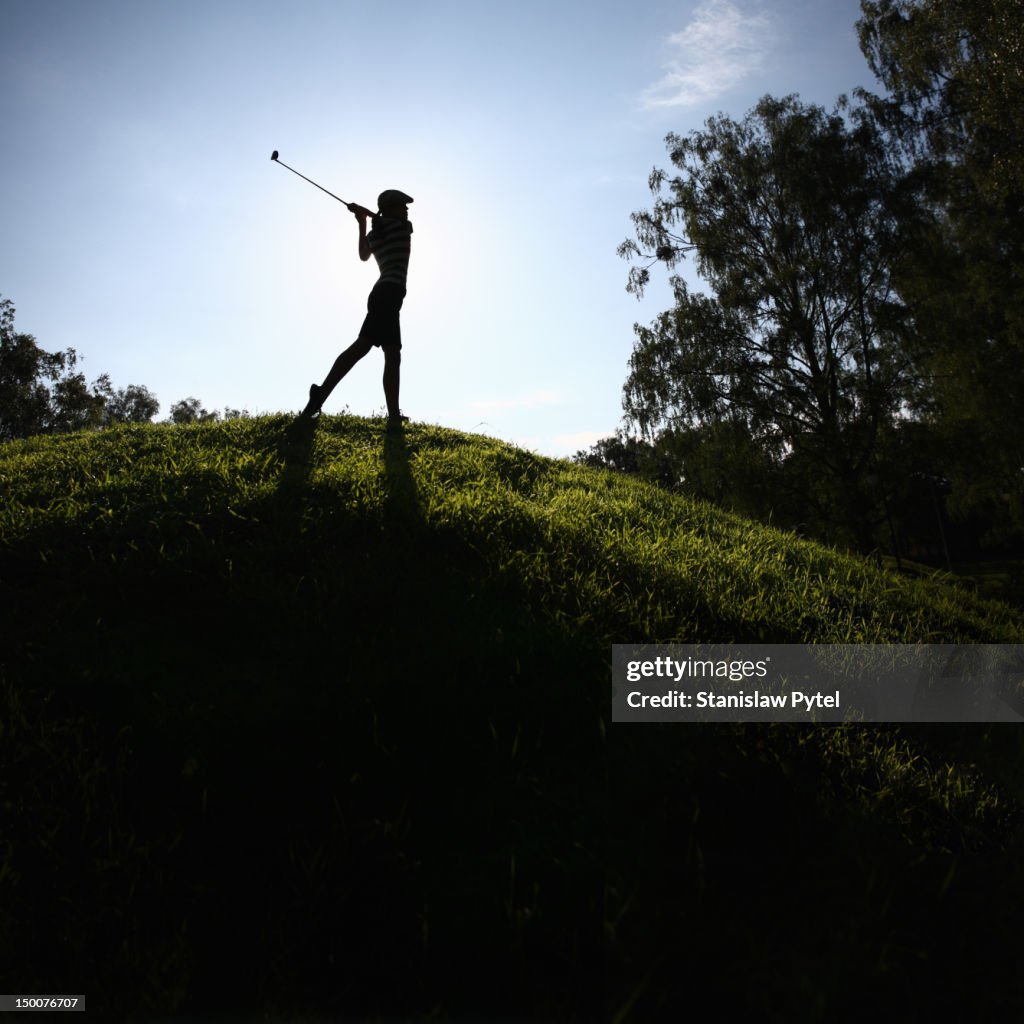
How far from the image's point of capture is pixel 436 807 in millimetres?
2598

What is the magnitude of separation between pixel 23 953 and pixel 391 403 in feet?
23.7

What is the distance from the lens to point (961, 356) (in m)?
21.3

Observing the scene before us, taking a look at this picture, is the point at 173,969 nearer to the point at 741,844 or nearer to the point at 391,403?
the point at 741,844

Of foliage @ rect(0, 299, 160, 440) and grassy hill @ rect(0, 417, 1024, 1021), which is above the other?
foliage @ rect(0, 299, 160, 440)

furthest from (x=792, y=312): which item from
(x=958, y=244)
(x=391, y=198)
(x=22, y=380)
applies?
(x=22, y=380)

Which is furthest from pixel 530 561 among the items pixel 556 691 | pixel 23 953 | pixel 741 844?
pixel 23 953

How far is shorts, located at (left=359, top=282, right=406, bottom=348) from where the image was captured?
819 cm

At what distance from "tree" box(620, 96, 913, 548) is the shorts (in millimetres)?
14898

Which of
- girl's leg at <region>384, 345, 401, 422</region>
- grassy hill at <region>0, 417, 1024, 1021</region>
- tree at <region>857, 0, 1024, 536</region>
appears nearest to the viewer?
grassy hill at <region>0, 417, 1024, 1021</region>

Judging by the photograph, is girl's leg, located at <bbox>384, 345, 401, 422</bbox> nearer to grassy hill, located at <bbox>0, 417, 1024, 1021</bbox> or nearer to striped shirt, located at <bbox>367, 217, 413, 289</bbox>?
striped shirt, located at <bbox>367, 217, 413, 289</bbox>

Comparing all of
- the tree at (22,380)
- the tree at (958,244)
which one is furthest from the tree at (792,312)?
the tree at (22,380)

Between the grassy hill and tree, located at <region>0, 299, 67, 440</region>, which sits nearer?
the grassy hill

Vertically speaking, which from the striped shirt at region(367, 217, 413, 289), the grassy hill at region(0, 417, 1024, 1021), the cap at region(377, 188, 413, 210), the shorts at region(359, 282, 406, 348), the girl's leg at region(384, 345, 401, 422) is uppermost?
the cap at region(377, 188, 413, 210)

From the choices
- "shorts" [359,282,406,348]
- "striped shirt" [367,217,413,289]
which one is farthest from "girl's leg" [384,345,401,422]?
"striped shirt" [367,217,413,289]
